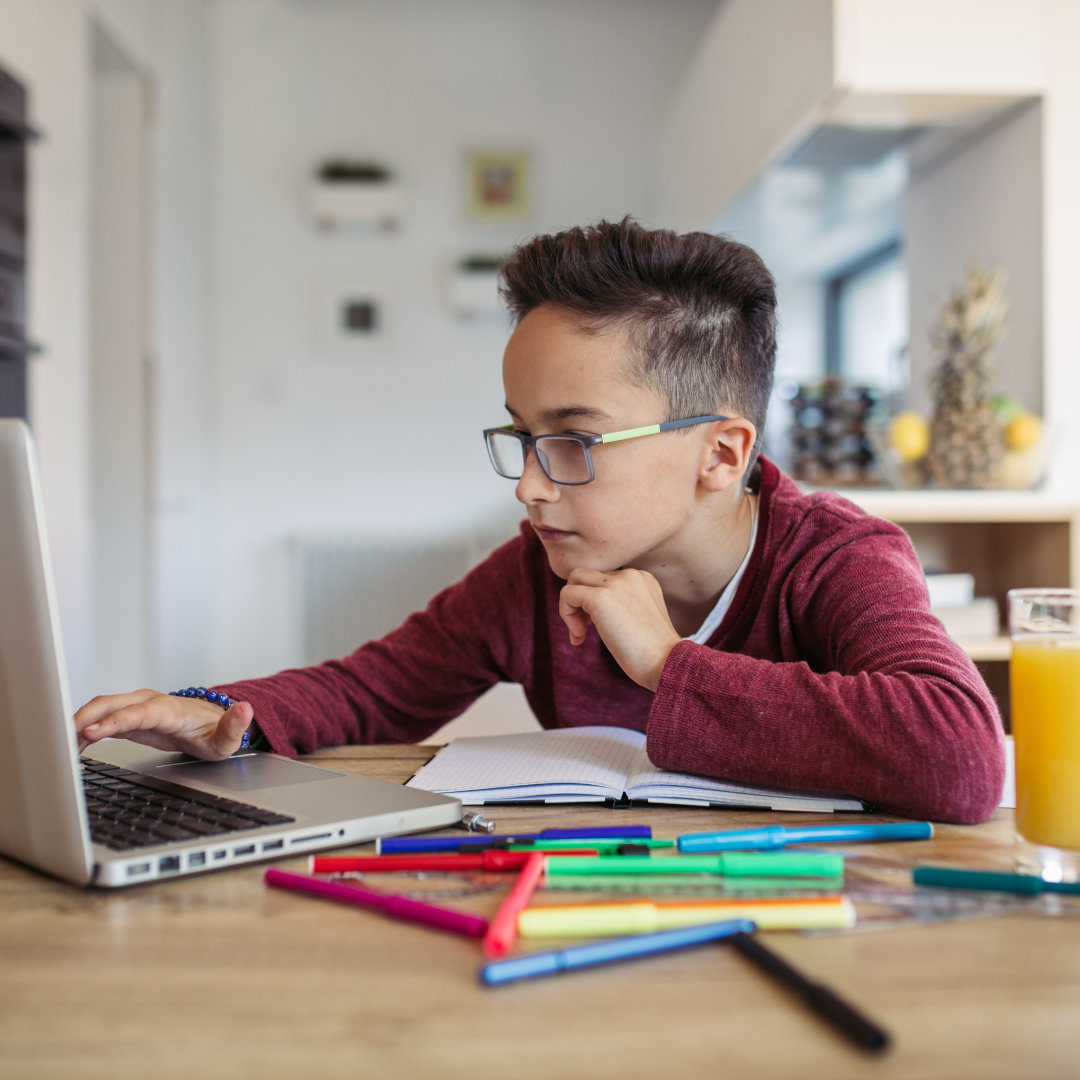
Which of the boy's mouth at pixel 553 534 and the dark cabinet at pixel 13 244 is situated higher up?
the dark cabinet at pixel 13 244

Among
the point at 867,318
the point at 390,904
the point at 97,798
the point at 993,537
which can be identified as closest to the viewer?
the point at 390,904

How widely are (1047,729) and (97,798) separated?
0.63 metres

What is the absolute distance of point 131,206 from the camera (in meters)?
3.48

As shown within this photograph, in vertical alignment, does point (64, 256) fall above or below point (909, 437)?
above

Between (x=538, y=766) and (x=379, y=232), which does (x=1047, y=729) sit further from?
(x=379, y=232)

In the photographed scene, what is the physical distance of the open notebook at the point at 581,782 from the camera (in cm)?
82

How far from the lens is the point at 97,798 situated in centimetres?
79

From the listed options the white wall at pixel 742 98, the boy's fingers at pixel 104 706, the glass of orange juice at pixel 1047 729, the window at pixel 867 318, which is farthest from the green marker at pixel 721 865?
the window at pixel 867 318

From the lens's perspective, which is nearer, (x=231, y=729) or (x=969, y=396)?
(x=231, y=729)

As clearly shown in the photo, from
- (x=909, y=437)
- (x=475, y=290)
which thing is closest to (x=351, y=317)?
(x=475, y=290)

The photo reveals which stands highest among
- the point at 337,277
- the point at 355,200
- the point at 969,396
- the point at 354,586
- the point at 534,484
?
the point at 355,200

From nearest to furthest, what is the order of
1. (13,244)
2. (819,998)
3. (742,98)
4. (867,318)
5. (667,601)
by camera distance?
1. (819,998)
2. (667,601)
3. (13,244)
4. (742,98)
5. (867,318)

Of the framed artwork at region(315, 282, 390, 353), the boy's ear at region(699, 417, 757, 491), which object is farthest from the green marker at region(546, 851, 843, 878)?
the framed artwork at region(315, 282, 390, 353)

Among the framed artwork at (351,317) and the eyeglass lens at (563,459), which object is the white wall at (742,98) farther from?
the eyeglass lens at (563,459)
